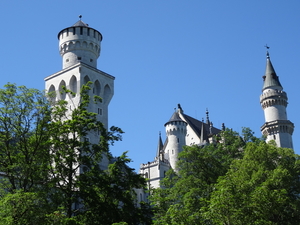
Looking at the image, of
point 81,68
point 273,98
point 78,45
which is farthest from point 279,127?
point 78,45

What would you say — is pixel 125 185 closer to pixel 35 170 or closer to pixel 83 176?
pixel 83 176

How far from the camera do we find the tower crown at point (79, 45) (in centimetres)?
5600

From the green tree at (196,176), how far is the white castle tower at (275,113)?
1702 cm

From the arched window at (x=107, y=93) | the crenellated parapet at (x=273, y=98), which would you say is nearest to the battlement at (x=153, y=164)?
the crenellated parapet at (x=273, y=98)

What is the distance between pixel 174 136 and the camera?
234 feet

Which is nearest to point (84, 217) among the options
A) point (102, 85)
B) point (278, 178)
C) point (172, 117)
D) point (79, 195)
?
point (79, 195)

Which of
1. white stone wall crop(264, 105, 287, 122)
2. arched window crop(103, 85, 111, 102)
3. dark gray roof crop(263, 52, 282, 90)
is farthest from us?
dark gray roof crop(263, 52, 282, 90)

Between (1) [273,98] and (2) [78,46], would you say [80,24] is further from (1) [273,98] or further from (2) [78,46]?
(1) [273,98]

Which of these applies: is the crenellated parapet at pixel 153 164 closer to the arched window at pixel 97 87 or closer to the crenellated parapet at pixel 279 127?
the crenellated parapet at pixel 279 127

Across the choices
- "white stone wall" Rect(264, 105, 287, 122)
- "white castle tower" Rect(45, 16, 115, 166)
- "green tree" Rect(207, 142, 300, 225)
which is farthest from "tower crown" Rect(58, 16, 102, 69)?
"green tree" Rect(207, 142, 300, 225)

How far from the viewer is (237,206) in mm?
25000

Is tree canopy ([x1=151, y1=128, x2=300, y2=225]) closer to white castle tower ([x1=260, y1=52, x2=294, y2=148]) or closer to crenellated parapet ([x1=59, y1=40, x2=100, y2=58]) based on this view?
white castle tower ([x1=260, y1=52, x2=294, y2=148])

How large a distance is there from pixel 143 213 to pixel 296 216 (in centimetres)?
1188

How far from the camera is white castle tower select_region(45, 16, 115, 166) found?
53688 millimetres
